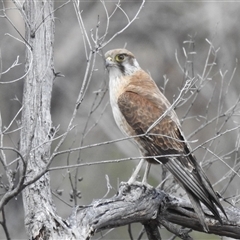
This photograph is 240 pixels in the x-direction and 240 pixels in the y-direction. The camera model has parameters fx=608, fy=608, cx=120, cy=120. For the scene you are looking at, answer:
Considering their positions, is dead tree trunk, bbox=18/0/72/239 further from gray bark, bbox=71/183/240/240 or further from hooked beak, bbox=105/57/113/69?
hooked beak, bbox=105/57/113/69

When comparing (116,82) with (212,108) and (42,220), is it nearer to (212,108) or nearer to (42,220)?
(42,220)

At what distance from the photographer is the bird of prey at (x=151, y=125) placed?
14.9ft

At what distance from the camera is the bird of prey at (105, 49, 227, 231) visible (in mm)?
4547

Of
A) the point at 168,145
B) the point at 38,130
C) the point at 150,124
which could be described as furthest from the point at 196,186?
the point at 38,130

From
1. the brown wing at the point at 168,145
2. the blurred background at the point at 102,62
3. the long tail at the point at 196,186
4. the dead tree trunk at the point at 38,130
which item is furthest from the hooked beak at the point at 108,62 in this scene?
the blurred background at the point at 102,62

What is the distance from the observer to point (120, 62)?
18.1 feet

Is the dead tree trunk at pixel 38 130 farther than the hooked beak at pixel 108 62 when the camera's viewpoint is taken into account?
No

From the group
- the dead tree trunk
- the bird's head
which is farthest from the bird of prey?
the dead tree trunk

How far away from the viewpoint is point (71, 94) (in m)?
11.0

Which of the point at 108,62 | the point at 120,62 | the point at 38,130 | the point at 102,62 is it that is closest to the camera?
the point at 38,130

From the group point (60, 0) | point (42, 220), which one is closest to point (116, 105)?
point (42, 220)

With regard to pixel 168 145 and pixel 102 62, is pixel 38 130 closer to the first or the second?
pixel 168 145

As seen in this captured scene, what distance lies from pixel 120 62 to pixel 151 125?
3.83 feet

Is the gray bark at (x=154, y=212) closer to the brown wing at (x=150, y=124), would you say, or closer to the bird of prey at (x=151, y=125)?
the bird of prey at (x=151, y=125)
